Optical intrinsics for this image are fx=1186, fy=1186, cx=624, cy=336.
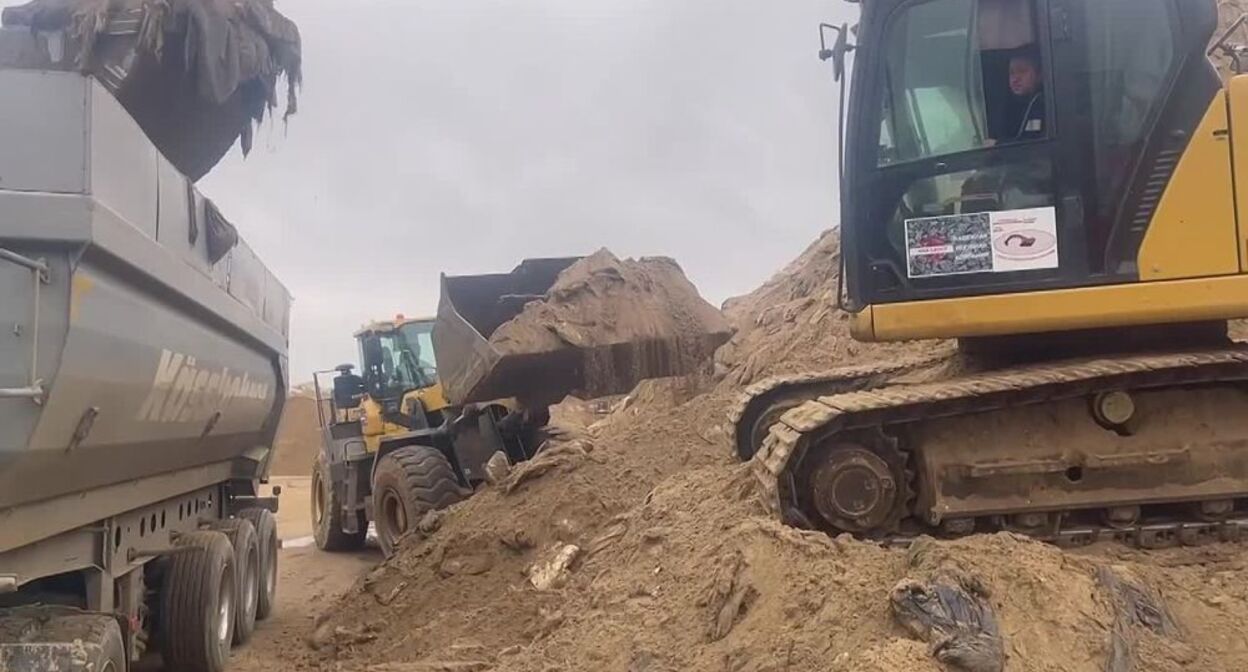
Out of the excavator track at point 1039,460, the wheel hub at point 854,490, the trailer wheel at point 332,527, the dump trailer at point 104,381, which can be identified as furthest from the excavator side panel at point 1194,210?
the trailer wheel at point 332,527

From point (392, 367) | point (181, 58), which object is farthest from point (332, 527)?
point (181, 58)

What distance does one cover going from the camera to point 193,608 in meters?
7.09

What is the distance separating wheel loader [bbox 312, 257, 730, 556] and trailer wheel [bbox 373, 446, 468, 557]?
0.01 m

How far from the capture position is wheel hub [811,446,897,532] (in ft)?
18.1

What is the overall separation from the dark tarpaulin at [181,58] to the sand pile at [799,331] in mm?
4750

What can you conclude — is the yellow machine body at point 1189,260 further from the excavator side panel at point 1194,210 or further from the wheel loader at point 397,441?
the wheel loader at point 397,441

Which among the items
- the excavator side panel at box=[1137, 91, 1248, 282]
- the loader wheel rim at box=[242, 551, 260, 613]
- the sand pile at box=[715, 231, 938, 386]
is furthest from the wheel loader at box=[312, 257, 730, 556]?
the excavator side panel at box=[1137, 91, 1248, 282]

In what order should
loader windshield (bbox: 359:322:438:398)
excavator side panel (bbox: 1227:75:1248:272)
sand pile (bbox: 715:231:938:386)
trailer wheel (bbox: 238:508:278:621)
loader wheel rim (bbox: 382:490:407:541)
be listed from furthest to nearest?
loader windshield (bbox: 359:322:438:398) → sand pile (bbox: 715:231:938:386) → loader wheel rim (bbox: 382:490:407:541) → trailer wheel (bbox: 238:508:278:621) → excavator side panel (bbox: 1227:75:1248:272)

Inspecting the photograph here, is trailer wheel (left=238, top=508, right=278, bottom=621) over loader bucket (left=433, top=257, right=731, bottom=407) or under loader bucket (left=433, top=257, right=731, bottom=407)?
under

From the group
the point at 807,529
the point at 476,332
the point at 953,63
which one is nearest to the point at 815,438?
the point at 807,529

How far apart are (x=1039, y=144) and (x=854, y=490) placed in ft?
5.91

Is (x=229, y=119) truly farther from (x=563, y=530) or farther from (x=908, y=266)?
(x=908, y=266)

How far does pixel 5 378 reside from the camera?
406 cm

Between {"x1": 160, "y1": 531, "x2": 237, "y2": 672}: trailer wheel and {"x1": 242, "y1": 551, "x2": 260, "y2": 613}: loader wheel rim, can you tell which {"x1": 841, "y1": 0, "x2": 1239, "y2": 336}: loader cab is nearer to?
{"x1": 160, "y1": 531, "x2": 237, "y2": 672}: trailer wheel
